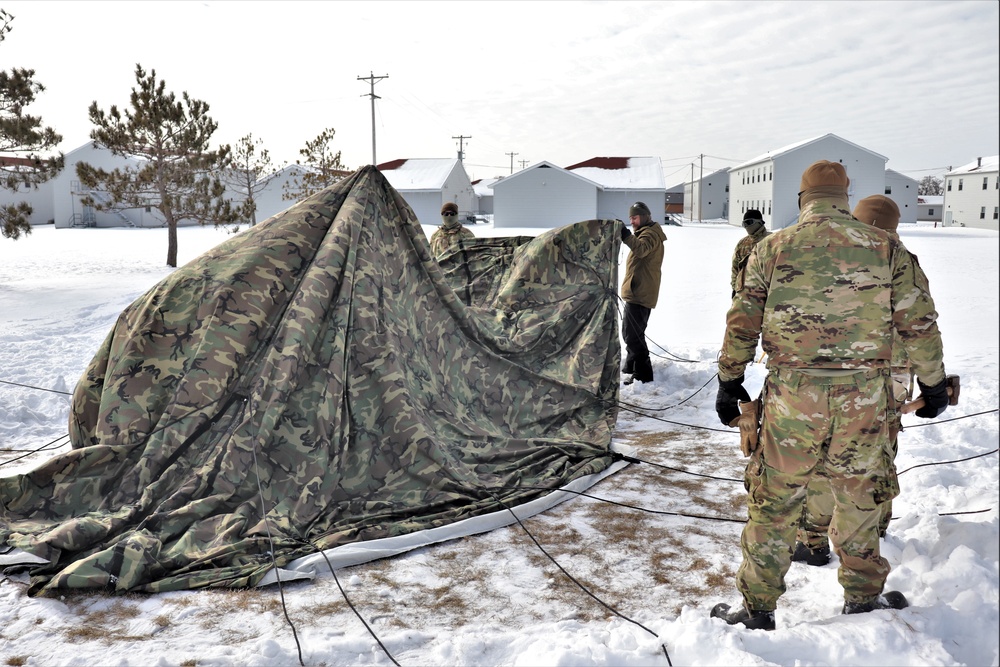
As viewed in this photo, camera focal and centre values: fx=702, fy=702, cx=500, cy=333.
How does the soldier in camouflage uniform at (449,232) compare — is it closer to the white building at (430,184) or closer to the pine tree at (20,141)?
the pine tree at (20,141)

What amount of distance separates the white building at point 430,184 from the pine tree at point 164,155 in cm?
1798

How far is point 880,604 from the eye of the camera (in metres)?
3.00

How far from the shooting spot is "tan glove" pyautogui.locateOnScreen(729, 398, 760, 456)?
3.10 meters

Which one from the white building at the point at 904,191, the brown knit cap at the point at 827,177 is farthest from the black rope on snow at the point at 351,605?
the white building at the point at 904,191

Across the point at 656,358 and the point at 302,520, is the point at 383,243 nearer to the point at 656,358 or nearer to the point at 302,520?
the point at 302,520

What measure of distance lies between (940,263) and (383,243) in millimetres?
16591

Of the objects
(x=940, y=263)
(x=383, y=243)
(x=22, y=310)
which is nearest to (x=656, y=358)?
(x=383, y=243)

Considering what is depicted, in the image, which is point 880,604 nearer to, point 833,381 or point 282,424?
point 833,381

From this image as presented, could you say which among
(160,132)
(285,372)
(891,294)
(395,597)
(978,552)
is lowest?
(395,597)

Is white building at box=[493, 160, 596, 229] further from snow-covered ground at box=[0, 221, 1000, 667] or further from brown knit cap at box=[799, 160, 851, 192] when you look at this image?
brown knit cap at box=[799, 160, 851, 192]

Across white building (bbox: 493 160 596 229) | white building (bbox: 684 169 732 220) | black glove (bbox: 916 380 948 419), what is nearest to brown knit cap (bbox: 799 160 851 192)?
black glove (bbox: 916 380 948 419)

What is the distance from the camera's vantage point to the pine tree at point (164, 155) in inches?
714

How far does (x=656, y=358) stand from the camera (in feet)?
27.3

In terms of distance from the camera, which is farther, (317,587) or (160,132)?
(160,132)
